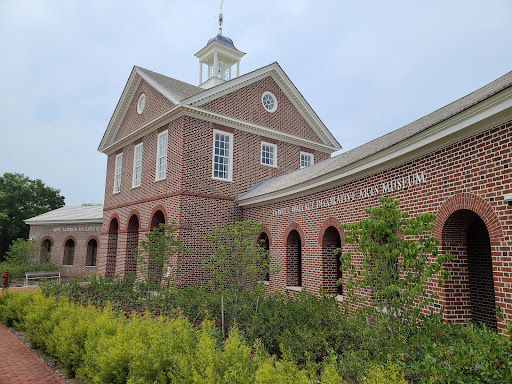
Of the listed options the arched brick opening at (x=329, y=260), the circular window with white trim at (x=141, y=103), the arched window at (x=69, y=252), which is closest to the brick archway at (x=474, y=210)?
the arched brick opening at (x=329, y=260)

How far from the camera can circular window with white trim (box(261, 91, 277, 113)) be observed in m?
17.8

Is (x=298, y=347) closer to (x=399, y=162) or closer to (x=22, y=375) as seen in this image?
(x=399, y=162)

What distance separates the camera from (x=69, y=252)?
27297mm

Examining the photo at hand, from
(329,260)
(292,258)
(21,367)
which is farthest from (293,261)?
(21,367)

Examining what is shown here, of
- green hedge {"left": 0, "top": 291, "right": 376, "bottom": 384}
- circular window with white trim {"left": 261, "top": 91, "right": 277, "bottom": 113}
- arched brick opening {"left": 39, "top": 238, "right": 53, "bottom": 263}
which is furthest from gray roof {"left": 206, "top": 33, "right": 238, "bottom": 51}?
arched brick opening {"left": 39, "top": 238, "right": 53, "bottom": 263}

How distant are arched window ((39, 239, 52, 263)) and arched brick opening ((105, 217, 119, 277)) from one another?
10.9 m

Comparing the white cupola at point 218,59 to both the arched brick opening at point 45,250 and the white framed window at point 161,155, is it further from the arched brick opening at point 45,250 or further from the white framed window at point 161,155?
the arched brick opening at point 45,250

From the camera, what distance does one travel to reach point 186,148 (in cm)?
1468

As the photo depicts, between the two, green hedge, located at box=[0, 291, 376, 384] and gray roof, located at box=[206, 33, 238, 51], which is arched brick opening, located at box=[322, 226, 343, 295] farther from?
gray roof, located at box=[206, 33, 238, 51]

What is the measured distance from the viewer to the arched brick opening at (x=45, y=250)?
27.4 metres

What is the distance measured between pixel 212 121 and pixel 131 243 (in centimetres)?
755

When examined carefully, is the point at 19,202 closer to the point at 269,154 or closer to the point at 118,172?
the point at 118,172

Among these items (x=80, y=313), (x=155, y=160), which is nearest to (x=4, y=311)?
(x=80, y=313)

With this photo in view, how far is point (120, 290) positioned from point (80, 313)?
5.45 metres
